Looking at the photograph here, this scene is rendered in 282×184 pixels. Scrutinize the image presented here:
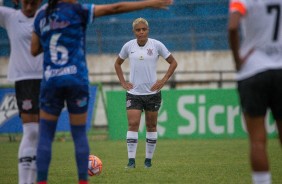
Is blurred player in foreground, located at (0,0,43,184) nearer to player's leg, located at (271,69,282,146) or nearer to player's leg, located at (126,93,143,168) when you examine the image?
player's leg, located at (271,69,282,146)

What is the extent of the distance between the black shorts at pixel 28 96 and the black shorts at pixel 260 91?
257 cm

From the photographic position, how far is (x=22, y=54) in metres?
8.30

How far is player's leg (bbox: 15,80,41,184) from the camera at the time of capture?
26.5ft

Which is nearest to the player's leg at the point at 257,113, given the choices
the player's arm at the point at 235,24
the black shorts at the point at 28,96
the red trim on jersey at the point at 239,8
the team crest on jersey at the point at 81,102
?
the player's arm at the point at 235,24

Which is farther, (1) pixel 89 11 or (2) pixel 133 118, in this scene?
(2) pixel 133 118

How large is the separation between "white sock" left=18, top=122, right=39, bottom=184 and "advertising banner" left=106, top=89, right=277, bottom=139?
525 inches

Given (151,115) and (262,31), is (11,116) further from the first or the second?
(262,31)

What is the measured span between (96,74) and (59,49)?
18.5 m

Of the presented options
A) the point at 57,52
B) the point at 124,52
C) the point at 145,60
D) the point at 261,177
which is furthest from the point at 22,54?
the point at 124,52

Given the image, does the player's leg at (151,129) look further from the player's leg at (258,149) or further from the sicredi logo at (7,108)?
the sicredi logo at (7,108)

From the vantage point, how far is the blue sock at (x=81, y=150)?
7656 millimetres

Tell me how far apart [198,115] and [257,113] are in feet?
48.8

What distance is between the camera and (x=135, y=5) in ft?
24.8

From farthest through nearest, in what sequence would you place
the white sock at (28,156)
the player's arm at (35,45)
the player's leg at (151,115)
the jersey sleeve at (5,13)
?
the player's leg at (151,115), the jersey sleeve at (5,13), the white sock at (28,156), the player's arm at (35,45)
